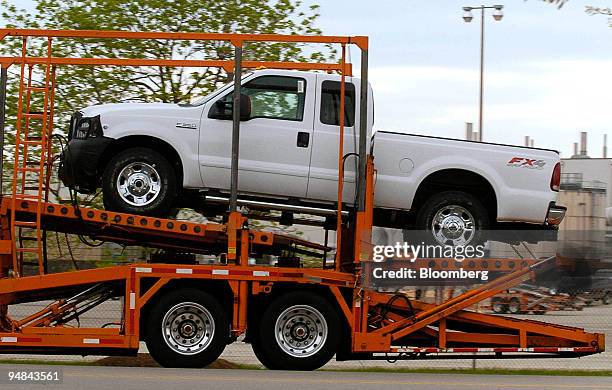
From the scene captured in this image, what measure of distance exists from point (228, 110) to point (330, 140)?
3.95 feet

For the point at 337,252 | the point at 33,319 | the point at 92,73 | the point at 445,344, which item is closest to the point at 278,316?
the point at 337,252

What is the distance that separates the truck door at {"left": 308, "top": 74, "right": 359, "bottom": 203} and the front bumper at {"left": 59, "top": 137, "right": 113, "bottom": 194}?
7.67 ft

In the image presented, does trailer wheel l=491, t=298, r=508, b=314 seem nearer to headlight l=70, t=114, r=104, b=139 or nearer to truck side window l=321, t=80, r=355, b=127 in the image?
truck side window l=321, t=80, r=355, b=127

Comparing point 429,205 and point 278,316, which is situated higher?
point 429,205

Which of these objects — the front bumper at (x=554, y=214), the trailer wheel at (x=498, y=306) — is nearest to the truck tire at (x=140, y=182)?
the trailer wheel at (x=498, y=306)

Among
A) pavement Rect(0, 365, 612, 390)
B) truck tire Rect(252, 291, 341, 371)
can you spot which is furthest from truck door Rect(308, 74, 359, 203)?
pavement Rect(0, 365, 612, 390)

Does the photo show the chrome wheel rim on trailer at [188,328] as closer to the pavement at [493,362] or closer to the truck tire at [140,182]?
the pavement at [493,362]

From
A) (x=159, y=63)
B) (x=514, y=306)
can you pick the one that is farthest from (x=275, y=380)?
(x=159, y=63)

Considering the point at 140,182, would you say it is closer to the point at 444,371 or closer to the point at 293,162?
the point at 293,162

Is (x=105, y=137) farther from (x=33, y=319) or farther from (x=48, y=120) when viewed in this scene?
(x=33, y=319)

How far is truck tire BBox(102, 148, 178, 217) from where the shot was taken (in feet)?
40.8

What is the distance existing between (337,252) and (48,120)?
375 cm

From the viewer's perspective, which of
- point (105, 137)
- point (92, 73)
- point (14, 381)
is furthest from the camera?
point (92, 73)

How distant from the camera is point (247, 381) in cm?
1112
